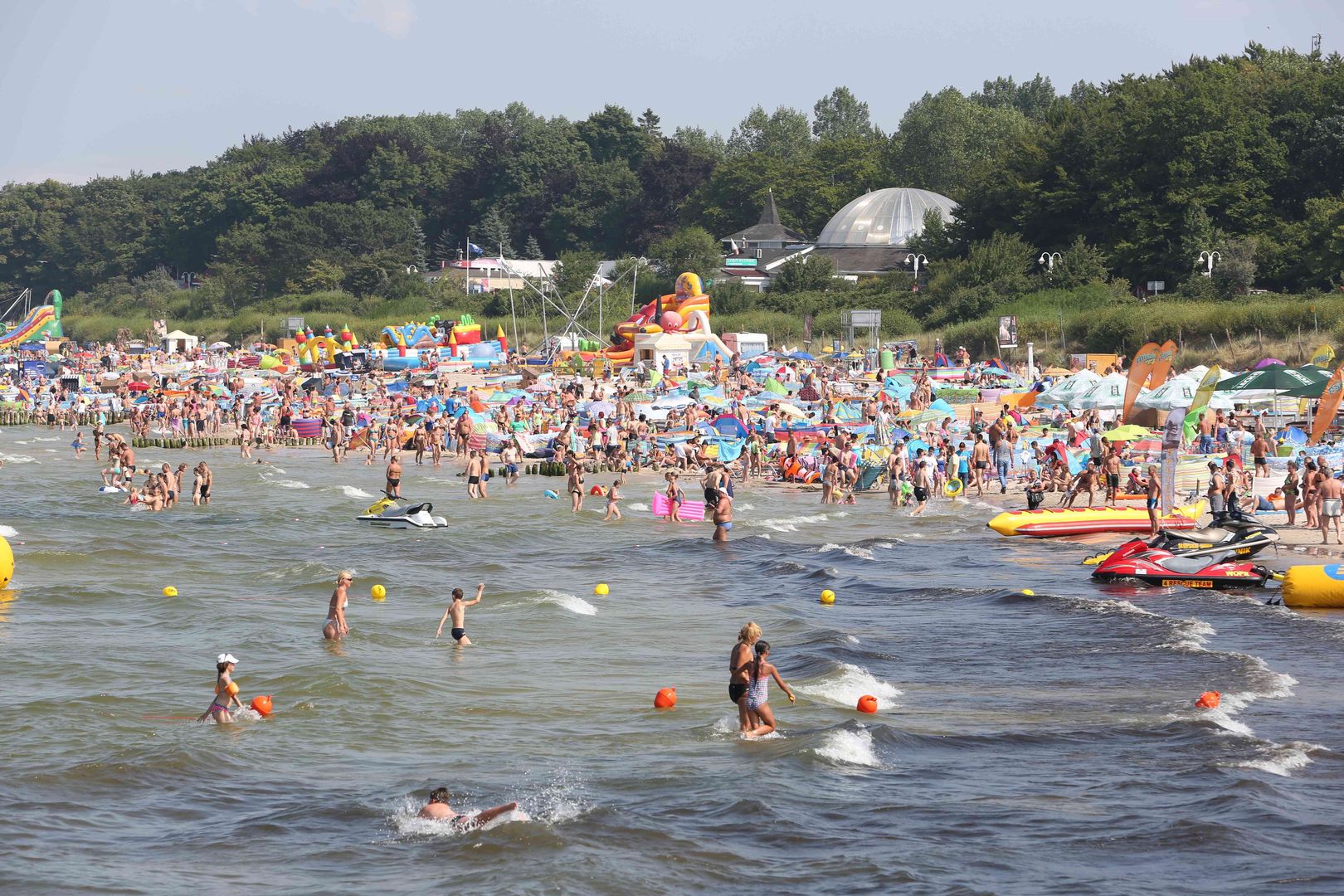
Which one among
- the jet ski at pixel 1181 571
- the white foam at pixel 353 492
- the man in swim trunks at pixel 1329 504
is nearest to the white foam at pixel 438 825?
the jet ski at pixel 1181 571

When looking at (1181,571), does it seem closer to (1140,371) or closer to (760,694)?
(760,694)

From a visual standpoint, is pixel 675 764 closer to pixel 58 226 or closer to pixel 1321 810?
pixel 1321 810

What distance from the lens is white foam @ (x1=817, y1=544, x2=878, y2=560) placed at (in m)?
23.4

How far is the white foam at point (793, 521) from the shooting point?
1061 inches

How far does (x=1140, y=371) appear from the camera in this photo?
Result: 103 feet

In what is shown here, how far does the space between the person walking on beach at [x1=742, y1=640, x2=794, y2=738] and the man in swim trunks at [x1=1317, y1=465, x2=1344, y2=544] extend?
40.0 ft

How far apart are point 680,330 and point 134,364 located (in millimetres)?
31457

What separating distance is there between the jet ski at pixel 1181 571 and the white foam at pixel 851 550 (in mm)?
4262

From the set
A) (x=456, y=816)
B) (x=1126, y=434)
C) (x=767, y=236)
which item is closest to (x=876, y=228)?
(x=767, y=236)

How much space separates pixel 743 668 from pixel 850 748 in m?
1.11

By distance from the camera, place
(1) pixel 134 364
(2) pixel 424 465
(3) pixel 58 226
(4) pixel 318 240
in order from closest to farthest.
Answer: (2) pixel 424 465 → (1) pixel 134 364 → (4) pixel 318 240 → (3) pixel 58 226

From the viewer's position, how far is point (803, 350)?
61.2m

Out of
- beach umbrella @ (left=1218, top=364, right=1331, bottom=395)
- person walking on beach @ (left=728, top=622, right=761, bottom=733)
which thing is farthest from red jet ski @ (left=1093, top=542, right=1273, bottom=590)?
beach umbrella @ (left=1218, top=364, right=1331, bottom=395)

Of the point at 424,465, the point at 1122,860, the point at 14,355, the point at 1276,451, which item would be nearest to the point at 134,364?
the point at 14,355
